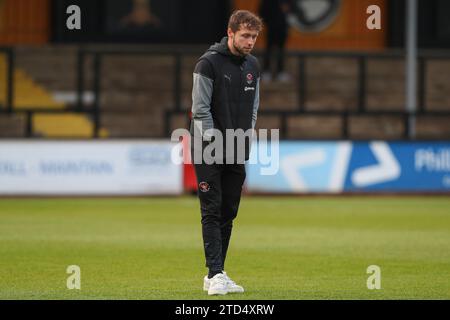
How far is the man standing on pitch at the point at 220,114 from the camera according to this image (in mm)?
10828

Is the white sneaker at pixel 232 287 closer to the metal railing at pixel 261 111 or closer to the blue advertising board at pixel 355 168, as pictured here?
the blue advertising board at pixel 355 168

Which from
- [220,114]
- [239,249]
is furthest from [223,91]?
[239,249]

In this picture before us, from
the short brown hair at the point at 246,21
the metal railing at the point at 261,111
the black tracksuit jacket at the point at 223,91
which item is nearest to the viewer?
the short brown hair at the point at 246,21

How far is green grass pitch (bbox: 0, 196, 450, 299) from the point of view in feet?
37.6

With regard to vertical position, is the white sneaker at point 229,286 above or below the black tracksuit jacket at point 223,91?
below

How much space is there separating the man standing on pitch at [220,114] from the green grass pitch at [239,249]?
1.45ft

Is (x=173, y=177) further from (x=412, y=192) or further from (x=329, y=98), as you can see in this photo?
(x=329, y=98)

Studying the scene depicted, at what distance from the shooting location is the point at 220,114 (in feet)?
36.1

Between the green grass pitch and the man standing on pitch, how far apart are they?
44cm
